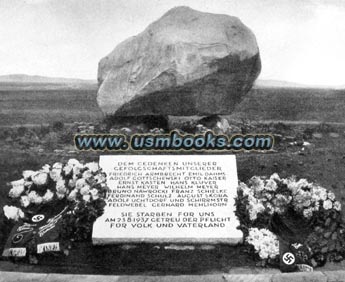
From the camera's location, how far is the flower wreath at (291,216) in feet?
16.5

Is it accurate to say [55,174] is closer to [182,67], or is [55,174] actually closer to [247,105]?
[182,67]

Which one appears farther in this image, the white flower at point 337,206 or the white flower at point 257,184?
the white flower at point 257,184

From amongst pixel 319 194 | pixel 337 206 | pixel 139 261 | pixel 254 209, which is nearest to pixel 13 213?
pixel 139 261

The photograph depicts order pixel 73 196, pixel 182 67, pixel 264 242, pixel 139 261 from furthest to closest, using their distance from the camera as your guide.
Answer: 1. pixel 182 67
2. pixel 73 196
3. pixel 264 242
4. pixel 139 261

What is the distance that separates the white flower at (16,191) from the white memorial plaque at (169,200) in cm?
98

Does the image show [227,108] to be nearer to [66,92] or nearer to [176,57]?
[176,57]

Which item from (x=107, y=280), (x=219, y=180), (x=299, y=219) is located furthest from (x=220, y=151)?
(x=107, y=280)

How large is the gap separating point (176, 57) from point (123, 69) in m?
0.99

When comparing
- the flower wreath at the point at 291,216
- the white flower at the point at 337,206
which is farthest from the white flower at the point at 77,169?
the white flower at the point at 337,206

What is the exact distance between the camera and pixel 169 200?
210 inches

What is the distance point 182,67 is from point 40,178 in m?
2.51

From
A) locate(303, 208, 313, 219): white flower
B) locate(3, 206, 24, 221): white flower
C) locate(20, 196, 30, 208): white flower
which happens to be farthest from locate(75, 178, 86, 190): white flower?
locate(303, 208, 313, 219): white flower

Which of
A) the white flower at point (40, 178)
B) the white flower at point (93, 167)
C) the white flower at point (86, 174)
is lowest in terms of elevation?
the white flower at point (40, 178)

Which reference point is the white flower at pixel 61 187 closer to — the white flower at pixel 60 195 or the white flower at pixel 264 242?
the white flower at pixel 60 195
